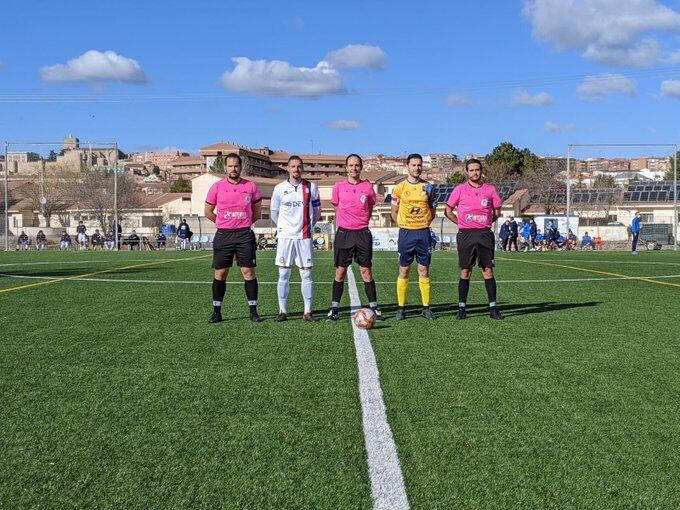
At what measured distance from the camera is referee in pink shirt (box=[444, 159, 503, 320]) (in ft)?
27.6

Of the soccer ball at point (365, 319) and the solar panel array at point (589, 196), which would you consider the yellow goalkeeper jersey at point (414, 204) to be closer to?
the soccer ball at point (365, 319)

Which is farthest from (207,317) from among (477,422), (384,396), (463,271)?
(477,422)

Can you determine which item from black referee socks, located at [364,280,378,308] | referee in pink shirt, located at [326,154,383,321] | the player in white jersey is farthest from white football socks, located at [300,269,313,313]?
black referee socks, located at [364,280,378,308]

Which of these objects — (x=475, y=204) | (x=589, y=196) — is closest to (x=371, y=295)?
(x=475, y=204)

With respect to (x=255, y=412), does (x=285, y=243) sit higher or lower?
higher

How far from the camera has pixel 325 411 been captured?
428cm

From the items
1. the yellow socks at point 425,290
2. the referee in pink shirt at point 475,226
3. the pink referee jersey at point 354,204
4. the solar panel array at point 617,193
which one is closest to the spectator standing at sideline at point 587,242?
the solar panel array at point 617,193

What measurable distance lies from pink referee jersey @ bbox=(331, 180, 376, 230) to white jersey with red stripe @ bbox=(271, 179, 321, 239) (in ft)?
1.24

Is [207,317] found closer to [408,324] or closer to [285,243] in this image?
[285,243]

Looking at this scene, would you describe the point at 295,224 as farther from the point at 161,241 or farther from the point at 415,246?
the point at 161,241

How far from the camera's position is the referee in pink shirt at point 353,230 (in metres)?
8.32

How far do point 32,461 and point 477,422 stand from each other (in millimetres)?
2271

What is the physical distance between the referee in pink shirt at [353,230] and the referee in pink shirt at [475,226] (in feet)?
3.26

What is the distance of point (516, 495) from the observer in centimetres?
304
